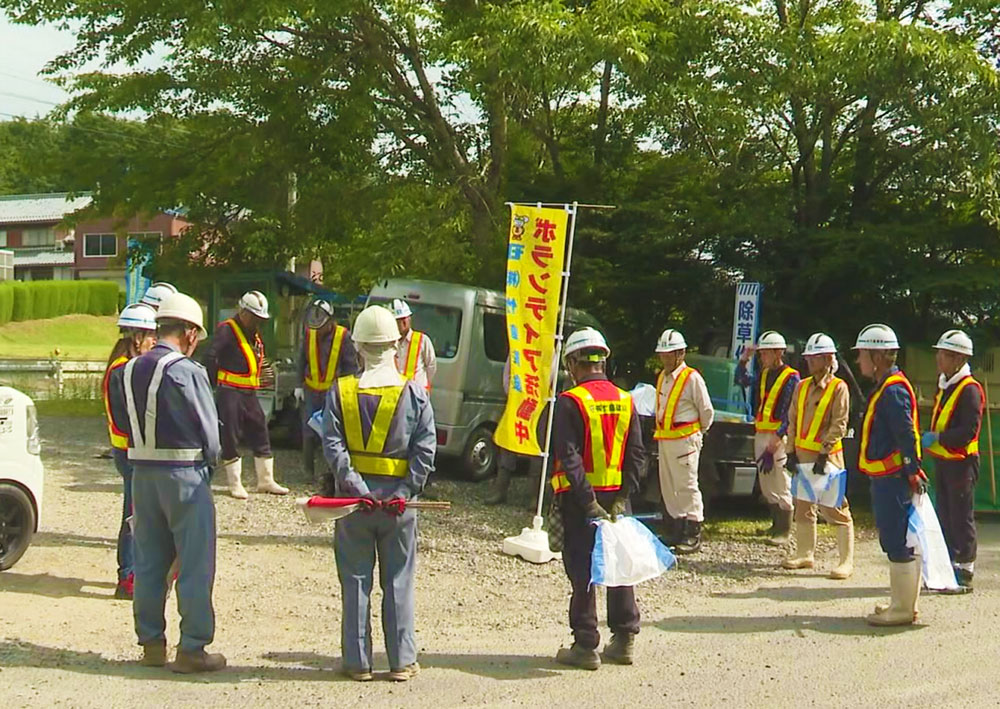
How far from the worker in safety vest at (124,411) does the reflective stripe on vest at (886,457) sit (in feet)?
15.2

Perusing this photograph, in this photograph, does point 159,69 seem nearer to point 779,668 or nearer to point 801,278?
point 801,278

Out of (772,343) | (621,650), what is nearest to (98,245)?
(772,343)

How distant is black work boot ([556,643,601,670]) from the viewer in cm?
659

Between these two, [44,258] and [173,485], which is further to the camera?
[44,258]

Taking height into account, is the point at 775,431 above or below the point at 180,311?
below

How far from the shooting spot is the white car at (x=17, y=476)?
8055mm

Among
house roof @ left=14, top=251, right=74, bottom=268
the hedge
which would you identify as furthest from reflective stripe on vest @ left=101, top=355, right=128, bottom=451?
house roof @ left=14, top=251, right=74, bottom=268

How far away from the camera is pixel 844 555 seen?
9.36 meters

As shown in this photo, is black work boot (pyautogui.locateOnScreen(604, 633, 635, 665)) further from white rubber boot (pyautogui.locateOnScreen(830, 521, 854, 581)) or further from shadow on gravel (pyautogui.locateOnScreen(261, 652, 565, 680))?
white rubber boot (pyautogui.locateOnScreen(830, 521, 854, 581))

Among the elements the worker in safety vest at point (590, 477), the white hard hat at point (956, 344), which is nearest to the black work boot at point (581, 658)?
the worker in safety vest at point (590, 477)

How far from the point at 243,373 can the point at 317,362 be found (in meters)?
1.01

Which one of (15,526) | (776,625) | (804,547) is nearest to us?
(776,625)

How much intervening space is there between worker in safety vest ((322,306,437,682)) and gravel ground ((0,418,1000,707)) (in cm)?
28

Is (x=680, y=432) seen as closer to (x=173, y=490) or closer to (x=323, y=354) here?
(x=323, y=354)
